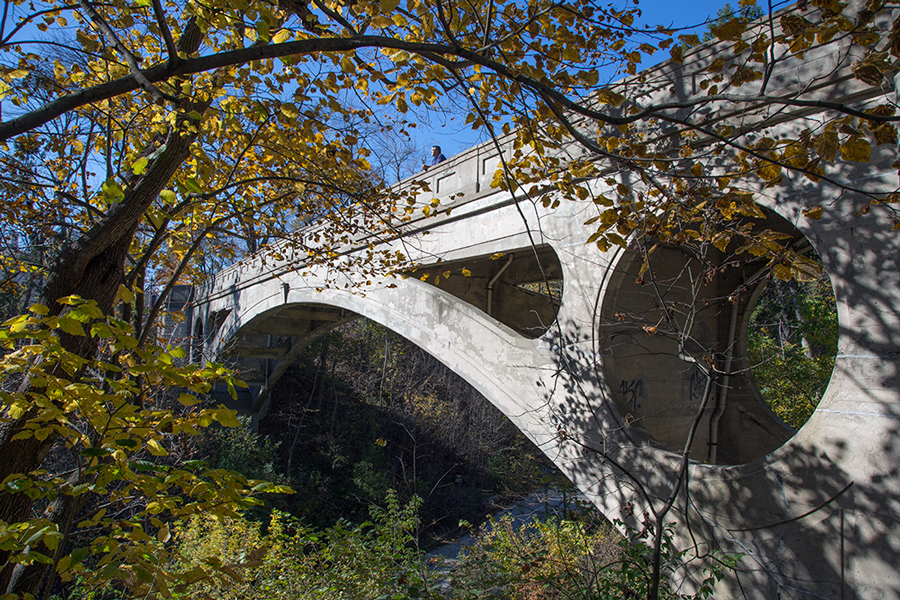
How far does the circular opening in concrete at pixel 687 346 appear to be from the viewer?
16.5 ft

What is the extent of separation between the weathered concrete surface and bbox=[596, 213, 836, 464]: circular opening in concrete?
3 centimetres

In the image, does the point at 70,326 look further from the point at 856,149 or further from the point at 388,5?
the point at 856,149

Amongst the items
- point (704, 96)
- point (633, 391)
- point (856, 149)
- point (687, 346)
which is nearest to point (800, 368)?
point (687, 346)

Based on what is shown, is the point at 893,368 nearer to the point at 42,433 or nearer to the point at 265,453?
the point at 42,433

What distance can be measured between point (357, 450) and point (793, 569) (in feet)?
54.0

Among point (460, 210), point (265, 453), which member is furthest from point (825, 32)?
point (265, 453)

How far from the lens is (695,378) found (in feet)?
22.3

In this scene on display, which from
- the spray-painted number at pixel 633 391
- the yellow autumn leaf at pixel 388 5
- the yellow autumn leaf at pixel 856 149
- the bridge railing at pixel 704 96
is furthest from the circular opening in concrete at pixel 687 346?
the yellow autumn leaf at pixel 388 5

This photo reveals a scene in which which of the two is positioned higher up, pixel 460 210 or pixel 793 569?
pixel 460 210

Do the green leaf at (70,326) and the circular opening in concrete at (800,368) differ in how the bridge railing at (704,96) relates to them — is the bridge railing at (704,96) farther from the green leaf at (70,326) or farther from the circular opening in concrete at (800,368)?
the circular opening in concrete at (800,368)

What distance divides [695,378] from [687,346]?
434mm

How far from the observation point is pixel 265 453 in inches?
608

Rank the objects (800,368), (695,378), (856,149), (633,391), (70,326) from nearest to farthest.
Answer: (70,326) < (856,149) < (633,391) < (695,378) < (800,368)

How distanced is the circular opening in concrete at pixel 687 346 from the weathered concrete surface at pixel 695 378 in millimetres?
30
